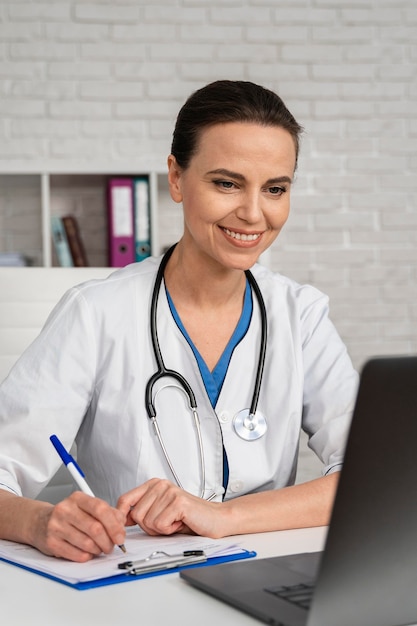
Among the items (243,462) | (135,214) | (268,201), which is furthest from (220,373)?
(135,214)

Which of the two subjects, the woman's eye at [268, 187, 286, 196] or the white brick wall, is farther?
the white brick wall

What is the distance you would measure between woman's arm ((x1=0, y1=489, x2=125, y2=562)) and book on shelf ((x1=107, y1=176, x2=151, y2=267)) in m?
2.27

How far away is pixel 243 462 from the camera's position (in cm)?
154

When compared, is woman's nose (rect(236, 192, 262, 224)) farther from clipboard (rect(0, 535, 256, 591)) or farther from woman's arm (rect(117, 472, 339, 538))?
clipboard (rect(0, 535, 256, 591))

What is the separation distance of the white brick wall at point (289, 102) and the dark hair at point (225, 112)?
2.07 metres

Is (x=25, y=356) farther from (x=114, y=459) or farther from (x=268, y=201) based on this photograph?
(x=268, y=201)

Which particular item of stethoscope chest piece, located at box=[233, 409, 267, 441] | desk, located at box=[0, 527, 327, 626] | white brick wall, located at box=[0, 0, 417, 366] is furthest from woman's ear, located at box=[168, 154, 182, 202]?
white brick wall, located at box=[0, 0, 417, 366]

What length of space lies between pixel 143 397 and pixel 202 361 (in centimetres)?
13

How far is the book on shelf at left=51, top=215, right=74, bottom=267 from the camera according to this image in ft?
11.4

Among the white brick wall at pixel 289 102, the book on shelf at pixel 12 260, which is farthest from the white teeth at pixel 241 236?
the white brick wall at pixel 289 102

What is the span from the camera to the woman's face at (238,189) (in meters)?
1.53

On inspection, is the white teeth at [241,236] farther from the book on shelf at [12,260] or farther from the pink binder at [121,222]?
the book on shelf at [12,260]

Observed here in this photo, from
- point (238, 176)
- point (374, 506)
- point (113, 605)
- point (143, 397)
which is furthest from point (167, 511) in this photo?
point (238, 176)

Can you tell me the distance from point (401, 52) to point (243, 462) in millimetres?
2811
